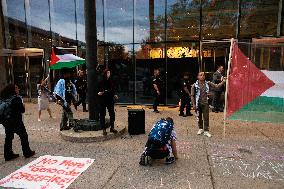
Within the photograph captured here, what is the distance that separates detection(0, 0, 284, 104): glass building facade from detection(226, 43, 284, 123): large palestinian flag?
221 inches

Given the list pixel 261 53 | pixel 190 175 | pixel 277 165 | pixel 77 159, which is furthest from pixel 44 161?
pixel 261 53

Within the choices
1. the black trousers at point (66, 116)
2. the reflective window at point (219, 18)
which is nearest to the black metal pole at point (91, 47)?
the black trousers at point (66, 116)

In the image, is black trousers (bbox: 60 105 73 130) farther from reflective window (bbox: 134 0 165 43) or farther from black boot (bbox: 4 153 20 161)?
reflective window (bbox: 134 0 165 43)

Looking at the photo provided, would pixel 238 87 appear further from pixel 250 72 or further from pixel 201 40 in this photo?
pixel 201 40

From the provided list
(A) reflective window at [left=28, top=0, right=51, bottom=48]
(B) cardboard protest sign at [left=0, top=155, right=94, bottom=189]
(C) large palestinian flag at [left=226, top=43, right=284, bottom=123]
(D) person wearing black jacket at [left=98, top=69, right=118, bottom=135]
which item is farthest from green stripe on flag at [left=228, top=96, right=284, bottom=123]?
(A) reflective window at [left=28, top=0, right=51, bottom=48]

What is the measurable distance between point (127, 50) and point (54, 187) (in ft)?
33.3

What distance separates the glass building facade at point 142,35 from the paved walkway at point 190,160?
5.47 meters

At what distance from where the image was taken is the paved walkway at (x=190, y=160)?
4.50 metres

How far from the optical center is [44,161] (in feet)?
18.2

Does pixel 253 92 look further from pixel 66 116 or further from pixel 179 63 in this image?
pixel 179 63

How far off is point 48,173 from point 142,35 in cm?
994

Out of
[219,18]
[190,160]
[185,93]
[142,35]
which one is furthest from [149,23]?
[190,160]

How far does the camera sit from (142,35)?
13.5 meters

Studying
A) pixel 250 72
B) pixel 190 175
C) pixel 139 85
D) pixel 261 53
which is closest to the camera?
pixel 190 175
